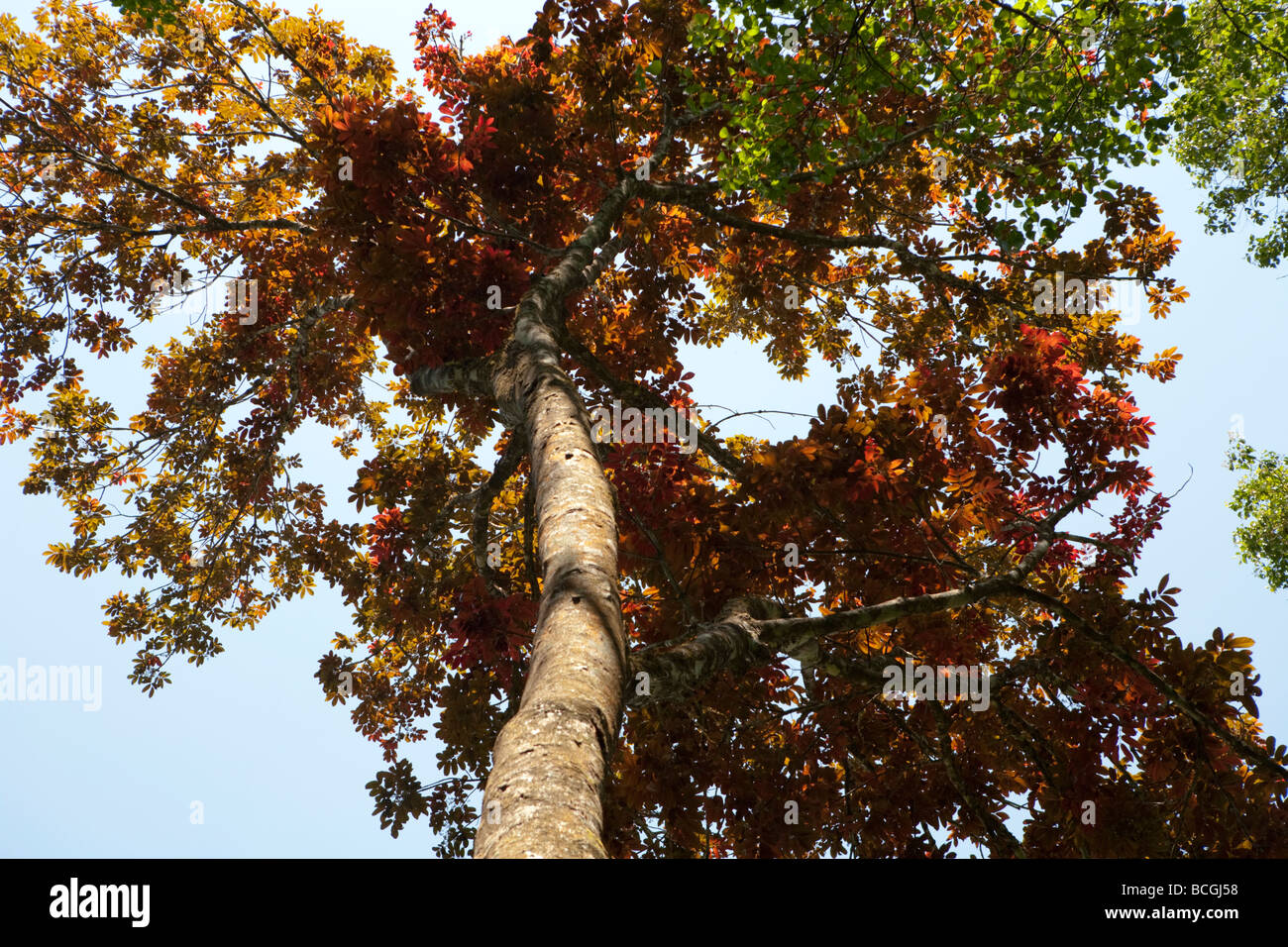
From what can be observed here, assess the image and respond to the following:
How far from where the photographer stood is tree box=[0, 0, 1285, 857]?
3775 mm

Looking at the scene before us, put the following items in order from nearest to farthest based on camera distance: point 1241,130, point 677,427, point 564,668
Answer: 1. point 564,668
2. point 677,427
3. point 1241,130

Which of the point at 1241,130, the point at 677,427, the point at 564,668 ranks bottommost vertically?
the point at 564,668

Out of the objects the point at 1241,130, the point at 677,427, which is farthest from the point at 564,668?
the point at 1241,130

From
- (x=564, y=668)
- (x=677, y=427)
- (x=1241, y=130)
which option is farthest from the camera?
(x=1241, y=130)

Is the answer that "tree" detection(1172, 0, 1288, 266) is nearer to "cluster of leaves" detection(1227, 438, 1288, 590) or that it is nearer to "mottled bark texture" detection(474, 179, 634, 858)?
"cluster of leaves" detection(1227, 438, 1288, 590)

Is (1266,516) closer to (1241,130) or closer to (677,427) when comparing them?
(1241,130)

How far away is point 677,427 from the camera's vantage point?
5539 millimetres

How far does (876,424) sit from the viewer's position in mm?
4359

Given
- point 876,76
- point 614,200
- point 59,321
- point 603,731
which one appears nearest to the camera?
point 603,731

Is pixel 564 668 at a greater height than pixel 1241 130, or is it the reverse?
pixel 1241 130

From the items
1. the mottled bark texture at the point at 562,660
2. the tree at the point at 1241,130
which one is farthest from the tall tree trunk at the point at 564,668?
the tree at the point at 1241,130
